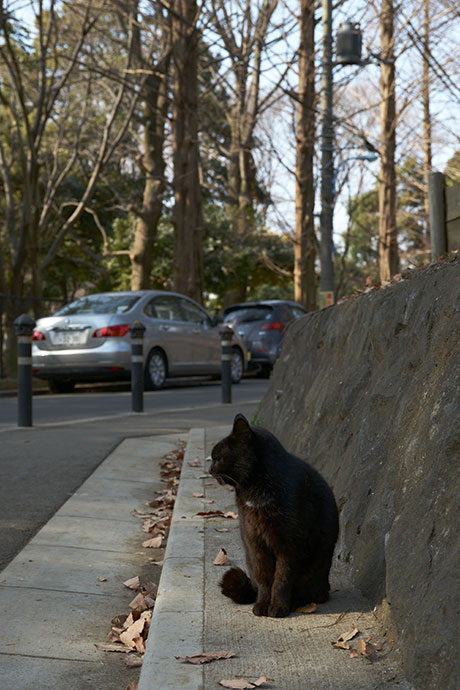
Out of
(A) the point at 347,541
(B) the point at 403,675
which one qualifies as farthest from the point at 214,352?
(B) the point at 403,675

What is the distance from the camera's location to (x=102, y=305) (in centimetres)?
1587

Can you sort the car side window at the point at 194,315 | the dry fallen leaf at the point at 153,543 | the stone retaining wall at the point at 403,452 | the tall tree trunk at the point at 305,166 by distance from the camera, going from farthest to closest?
the tall tree trunk at the point at 305,166, the car side window at the point at 194,315, the dry fallen leaf at the point at 153,543, the stone retaining wall at the point at 403,452

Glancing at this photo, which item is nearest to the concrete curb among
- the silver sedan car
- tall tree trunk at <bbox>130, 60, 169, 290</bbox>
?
the silver sedan car

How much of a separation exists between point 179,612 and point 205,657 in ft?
1.60

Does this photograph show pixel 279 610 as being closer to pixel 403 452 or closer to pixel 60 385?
pixel 403 452

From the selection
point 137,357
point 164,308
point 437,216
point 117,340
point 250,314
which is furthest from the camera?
point 250,314

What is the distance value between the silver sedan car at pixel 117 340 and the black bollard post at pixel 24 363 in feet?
16.9

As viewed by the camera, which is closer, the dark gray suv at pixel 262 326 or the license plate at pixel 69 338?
the license plate at pixel 69 338

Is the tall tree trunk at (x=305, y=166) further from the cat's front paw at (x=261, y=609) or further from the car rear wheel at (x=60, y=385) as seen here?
the cat's front paw at (x=261, y=609)

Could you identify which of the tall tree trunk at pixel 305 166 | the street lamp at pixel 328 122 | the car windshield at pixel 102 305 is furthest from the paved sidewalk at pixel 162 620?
the tall tree trunk at pixel 305 166

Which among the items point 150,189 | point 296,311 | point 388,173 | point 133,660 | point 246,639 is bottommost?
point 133,660

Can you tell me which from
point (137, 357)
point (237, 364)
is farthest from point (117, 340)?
point (237, 364)

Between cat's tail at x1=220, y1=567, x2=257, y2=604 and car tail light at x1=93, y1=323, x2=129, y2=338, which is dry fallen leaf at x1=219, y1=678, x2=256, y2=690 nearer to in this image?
cat's tail at x1=220, y1=567, x2=257, y2=604

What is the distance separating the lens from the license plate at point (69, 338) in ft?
49.2
